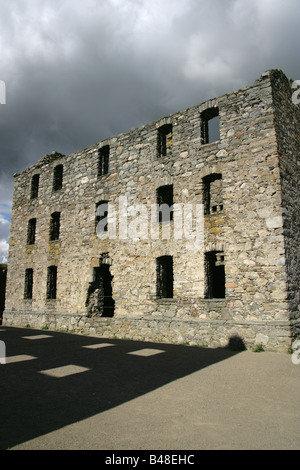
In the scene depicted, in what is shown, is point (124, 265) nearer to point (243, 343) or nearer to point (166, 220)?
point (166, 220)

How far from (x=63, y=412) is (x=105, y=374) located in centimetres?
211

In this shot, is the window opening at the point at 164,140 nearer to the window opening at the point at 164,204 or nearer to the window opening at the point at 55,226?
the window opening at the point at 164,204

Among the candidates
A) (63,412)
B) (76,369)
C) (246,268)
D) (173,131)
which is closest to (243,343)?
(246,268)

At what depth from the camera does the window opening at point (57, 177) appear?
15.9 metres

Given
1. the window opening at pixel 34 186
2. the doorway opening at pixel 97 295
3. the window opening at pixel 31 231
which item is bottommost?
the doorway opening at pixel 97 295

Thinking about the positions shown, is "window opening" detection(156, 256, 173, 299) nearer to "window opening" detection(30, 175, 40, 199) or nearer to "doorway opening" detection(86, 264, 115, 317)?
"doorway opening" detection(86, 264, 115, 317)

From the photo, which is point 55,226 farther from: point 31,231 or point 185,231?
point 185,231

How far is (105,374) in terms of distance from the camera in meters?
6.16

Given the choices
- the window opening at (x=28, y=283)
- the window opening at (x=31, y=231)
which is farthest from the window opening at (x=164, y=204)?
the window opening at (x=28, y=283)

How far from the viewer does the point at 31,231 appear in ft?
55.3

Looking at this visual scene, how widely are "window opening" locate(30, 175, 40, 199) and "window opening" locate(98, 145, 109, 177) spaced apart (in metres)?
5.33

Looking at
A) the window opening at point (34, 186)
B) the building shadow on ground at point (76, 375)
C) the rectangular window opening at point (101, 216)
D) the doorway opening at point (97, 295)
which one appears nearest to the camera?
the building shadow on ground at point (76, 375)

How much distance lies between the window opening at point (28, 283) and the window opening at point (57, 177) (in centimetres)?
445

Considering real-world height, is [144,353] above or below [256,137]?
below
